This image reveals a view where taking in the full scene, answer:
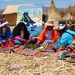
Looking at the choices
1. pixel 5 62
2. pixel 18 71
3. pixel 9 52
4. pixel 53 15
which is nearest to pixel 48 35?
pixel 9 52

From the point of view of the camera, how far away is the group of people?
10.7 meters

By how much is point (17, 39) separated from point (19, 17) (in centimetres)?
814

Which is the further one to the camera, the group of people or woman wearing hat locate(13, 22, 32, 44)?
woman wearing hat locate(13, 22, 32, 44)

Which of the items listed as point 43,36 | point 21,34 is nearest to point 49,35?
point 43,36

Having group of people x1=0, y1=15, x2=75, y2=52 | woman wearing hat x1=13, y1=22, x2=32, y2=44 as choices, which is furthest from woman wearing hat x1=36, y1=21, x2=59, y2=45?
woman wearing hat x1=13, y1=22, x2=32, y2=44

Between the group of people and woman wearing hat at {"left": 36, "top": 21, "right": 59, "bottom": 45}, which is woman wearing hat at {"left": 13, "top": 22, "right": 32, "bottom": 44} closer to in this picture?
the group of people

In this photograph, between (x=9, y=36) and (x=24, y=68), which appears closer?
(x=24, y=68)

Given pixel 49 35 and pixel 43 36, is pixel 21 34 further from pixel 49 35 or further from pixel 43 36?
pixel 49 35

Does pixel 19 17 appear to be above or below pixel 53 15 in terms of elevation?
above

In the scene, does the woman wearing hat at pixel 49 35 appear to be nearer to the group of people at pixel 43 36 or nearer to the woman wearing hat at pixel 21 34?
the group of people at pixel 43 36

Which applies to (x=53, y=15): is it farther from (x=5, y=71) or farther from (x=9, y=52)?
(x=5, y=71)

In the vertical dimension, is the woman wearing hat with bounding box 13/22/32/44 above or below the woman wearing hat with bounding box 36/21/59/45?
below

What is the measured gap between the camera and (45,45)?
11258mm

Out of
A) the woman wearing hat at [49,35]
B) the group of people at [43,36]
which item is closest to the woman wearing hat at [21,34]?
the group of people at [43,36]
